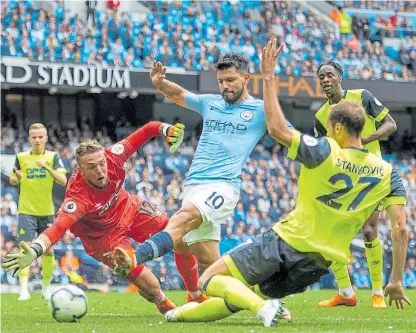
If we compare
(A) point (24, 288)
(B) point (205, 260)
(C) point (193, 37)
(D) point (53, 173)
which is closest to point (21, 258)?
(B) point (205, 260)

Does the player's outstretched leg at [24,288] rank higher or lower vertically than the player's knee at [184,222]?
lower

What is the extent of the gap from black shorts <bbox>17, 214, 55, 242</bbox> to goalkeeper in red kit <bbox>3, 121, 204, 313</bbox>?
445 centimetres

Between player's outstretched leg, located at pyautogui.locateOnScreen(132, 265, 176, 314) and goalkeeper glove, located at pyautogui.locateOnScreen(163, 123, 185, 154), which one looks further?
goalkeeper glove, located at pyautogui.locateOnScreen(163, 123, 185, 154)

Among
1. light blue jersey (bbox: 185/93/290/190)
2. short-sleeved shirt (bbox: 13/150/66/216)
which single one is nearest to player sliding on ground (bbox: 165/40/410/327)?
light blue jersey (bbox: 185/93/290/190)

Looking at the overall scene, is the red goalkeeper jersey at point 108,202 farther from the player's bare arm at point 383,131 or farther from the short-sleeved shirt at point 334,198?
the short-sleeved shirt at point 334,198

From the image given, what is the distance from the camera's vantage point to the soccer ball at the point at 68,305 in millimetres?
8820

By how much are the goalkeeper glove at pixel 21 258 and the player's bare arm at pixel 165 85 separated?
262 centimetres

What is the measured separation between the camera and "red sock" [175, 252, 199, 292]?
9984 millimetres

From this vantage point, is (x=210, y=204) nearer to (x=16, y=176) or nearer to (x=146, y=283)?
(x=146, y=283)

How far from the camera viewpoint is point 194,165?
383 inches

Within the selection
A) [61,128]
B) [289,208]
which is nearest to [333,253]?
[289,208]

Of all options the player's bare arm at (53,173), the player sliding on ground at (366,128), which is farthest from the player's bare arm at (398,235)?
the player's bare arm at (53,173)

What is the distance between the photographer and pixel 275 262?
7523mm

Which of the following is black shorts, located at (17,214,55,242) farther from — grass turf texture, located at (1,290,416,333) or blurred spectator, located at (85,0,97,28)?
blurred spectator, located at (85,0,97,28)
